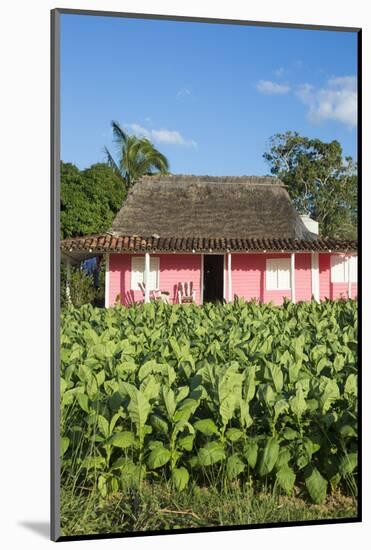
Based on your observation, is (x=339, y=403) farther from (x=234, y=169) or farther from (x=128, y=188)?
(x=128, y=188)

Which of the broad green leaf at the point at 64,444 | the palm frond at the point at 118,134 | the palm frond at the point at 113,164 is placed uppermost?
the palm frond at the point at 118,134

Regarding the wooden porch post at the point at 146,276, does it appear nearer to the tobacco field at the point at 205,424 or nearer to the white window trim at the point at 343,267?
the tobacco field at the point at 205,424

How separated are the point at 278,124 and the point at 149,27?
854mm

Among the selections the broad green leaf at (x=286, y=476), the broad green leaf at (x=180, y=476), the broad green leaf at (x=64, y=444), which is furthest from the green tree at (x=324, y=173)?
the broad green leaf at (x=64, y=444)

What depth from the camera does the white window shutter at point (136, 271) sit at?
455cm

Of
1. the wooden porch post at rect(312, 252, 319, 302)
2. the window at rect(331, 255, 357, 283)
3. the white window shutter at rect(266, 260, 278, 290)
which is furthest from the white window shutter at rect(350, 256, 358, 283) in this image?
the white window shutter at rect(266, 260, 278, 290)

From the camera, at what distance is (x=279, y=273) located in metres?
5.00

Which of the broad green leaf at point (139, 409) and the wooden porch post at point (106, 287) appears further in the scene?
the wooden porch post at point (106, 287)

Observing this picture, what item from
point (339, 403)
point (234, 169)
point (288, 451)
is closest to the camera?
point (288, 451)

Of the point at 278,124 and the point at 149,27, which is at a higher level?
the point at 149,27

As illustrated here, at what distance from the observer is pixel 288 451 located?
3584 millimetres

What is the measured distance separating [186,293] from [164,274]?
29 cm
